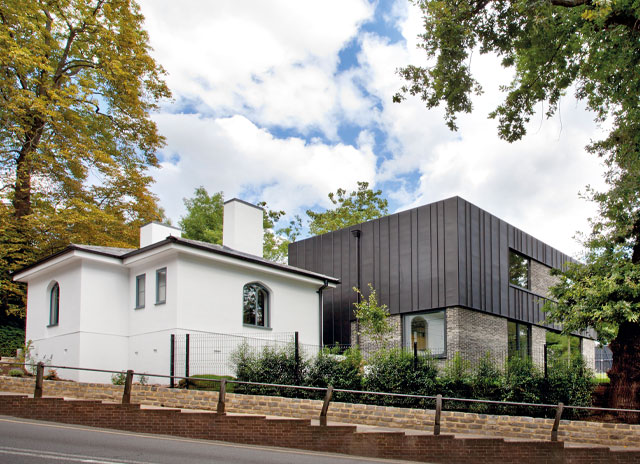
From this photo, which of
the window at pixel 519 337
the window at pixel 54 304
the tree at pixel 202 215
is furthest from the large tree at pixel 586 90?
the tree at pixel 202 215

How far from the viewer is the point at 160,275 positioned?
17766 millimetres

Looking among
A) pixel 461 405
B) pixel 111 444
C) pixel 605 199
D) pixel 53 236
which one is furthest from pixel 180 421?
pixel 53 236

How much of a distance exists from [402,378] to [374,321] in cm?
493

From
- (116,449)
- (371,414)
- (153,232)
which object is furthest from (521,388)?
(153,232)

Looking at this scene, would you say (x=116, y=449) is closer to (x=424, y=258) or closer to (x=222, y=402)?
(x=222, y=402)

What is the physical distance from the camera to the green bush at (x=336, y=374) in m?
13.9

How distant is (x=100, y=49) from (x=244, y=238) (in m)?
12.0

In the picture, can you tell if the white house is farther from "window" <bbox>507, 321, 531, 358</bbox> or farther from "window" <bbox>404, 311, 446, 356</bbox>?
"window" <bbox>507, 321, 531, 358</bbox>

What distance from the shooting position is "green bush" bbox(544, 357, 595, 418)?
13.7m

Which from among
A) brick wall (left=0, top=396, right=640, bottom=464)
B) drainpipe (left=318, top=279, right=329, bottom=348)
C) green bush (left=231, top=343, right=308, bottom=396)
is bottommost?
brick wall (left=0, top=396, right=640, bottom=464)

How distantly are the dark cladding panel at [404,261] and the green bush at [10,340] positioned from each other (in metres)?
14.6

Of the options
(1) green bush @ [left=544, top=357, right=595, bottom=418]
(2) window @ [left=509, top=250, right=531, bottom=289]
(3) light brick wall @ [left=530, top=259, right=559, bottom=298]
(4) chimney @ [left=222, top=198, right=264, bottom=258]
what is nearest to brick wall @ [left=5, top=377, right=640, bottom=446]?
(1) green bush @ [left=544, top=357, right=595, bottom=418]

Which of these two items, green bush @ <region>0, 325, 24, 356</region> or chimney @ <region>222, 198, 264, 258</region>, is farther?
Result: green bush @ <region>0, 325, 24, 356</region>

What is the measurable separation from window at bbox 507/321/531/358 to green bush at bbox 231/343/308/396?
30.7 feet
